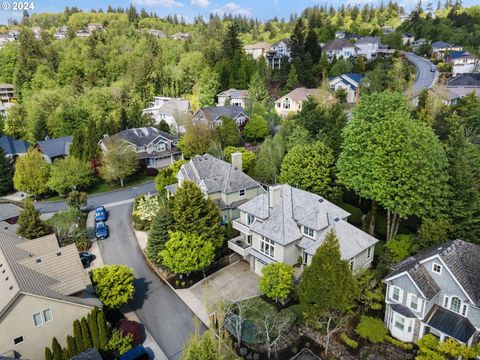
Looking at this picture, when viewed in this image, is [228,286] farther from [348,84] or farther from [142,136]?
[348,84]

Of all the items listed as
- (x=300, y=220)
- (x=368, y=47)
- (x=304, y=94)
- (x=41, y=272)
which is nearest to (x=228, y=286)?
A: (x=300, y=220)

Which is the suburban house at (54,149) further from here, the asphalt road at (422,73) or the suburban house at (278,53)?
the asphalt road at (422,73)

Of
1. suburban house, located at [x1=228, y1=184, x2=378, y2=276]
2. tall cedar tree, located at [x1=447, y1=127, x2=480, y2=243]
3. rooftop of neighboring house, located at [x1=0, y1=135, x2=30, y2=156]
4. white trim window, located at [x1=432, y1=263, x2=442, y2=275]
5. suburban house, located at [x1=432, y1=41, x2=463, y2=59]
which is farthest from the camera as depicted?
suburban house, located at [x1=432, y1=41, x2=463, y2=59]

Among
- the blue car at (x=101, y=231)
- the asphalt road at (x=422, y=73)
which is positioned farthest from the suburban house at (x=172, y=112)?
the asphalt road at (x=422, y=73)

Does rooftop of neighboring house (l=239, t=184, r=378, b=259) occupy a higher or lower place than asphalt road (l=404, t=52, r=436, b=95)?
lower

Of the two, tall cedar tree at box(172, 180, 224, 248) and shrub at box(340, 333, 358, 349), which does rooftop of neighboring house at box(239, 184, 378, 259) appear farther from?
shrub at box(340, 333, 358, 349)

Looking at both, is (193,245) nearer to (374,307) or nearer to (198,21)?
(374,307)

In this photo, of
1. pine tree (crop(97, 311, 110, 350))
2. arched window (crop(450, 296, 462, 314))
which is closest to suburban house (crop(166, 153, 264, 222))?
pine tree (crop(97, 311, 110, 350))
